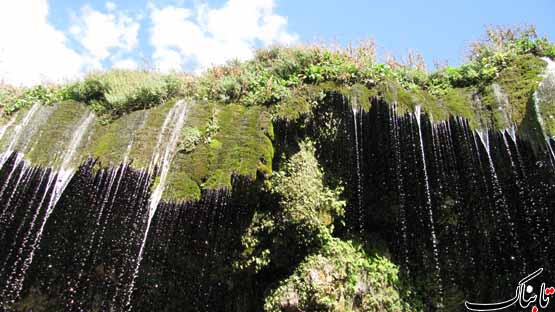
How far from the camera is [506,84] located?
28.3ft

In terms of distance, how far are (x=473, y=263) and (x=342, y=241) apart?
293 cm

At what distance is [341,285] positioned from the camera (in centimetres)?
830

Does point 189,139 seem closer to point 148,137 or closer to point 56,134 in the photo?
point 148,137

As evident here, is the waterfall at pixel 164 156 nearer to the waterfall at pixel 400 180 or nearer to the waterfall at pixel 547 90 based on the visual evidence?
the waterfall at pixel 400 180

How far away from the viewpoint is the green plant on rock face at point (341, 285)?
8.02 m

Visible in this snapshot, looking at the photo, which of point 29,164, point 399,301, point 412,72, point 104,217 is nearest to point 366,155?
point 412,72

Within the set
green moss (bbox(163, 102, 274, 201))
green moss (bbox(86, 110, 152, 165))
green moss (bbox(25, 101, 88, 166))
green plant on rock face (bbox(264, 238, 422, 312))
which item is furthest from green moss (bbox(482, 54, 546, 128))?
green moss (bbox(25, 101, 88, 166))

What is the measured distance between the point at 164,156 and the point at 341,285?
4.59 meters

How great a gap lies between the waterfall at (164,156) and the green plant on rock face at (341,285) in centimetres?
294

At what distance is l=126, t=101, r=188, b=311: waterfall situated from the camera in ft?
26.5

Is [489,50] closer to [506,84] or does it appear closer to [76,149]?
[506,84]

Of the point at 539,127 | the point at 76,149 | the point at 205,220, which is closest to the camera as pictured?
the point at 539,127

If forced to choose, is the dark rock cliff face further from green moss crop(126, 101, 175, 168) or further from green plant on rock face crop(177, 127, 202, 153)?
green plant on rock face crop(177, 127, 202, 153)

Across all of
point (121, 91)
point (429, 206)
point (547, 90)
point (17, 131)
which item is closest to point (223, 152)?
point (121, 91)
